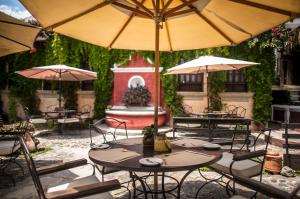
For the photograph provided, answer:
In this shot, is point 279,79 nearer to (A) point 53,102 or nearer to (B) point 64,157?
(A) point 53,102

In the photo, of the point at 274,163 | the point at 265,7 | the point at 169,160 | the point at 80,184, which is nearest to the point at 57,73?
the point at 80,184

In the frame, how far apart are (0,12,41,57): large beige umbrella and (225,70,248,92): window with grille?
8.44 meters

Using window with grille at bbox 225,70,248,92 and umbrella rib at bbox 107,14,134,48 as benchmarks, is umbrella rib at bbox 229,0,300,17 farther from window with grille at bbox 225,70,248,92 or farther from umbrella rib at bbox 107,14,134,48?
window with grille at bbox 225,70,248,92

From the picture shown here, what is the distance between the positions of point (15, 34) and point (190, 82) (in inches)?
323

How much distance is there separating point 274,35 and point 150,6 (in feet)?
25.3

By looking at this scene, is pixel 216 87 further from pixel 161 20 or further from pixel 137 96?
pixel 161 20

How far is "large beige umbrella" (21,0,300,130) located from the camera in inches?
113

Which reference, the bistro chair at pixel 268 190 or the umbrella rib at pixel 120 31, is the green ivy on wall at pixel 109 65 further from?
the bistro chair at pixel 268 190

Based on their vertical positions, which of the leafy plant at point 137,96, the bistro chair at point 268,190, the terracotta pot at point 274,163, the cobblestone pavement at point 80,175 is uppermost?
the leafy plant at point 137,96

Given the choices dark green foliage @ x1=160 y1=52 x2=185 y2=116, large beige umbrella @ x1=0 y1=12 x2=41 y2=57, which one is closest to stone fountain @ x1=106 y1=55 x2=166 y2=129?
dark green foliage @ x1=160 y1=52 x2=185 y2=116

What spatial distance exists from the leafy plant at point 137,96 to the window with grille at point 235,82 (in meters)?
3.47

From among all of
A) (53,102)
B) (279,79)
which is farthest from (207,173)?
(279,79)


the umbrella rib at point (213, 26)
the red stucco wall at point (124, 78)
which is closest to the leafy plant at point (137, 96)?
the red stucco wall at point (124, 78)

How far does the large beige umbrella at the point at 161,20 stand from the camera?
2878 millimetres
